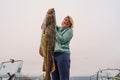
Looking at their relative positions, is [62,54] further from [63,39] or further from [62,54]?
[63,39]

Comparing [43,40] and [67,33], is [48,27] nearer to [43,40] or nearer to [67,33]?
[43,40]

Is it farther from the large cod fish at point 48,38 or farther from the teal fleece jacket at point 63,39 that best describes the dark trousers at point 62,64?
the large cod fish at point 48,38

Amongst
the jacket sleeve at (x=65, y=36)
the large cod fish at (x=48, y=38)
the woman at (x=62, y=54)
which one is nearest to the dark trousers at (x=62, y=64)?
the woman at (x=62, y=54)

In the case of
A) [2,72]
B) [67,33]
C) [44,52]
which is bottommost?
[2,72]

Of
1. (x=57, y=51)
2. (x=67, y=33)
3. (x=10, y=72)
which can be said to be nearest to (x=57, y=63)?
(x=57, y=51)

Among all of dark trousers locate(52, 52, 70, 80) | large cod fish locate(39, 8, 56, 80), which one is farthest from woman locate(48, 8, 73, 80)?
large cod fish locate(39, 8, 56, 80)

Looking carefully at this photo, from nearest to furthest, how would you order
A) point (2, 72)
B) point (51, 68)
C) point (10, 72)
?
point (51, 68)
point (10, 72)
point (2, 72)

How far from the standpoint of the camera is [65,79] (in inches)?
142

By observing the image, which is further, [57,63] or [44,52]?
[57,63]

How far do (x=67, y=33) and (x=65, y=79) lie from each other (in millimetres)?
569

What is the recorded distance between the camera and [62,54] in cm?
364

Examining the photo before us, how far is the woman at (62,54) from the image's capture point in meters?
3.59

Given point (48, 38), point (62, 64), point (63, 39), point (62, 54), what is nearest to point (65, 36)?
point (63, 39)

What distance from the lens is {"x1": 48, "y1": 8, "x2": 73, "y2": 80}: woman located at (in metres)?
3.59
